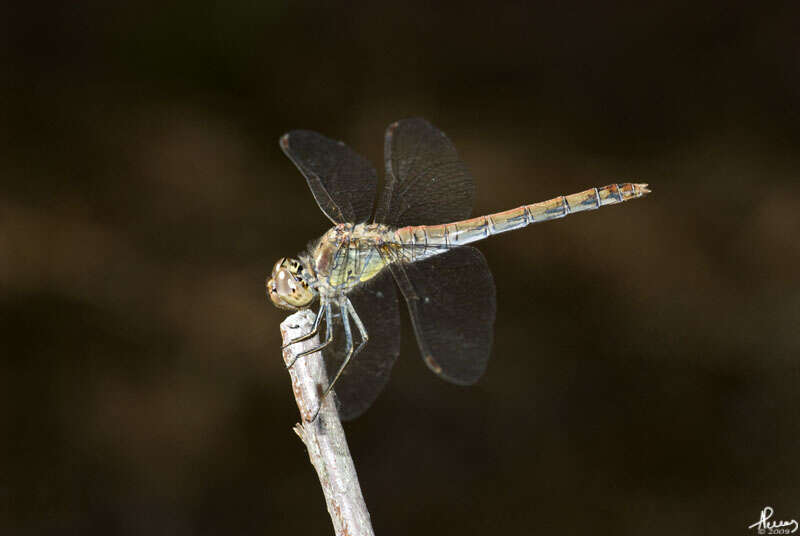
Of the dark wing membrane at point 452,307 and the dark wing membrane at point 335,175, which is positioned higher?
the dark wing membrane at point 335,175

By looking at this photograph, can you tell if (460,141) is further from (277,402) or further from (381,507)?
(381,507)

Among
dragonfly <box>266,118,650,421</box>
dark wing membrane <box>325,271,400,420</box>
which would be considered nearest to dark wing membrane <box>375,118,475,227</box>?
dragonfly <box>266,118,650,421</box>

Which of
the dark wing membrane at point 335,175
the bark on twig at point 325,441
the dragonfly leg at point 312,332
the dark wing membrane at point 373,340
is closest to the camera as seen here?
the bark on twig at point 325,441

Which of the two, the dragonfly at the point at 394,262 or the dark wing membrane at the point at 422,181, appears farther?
the dark wing membrane at the point at 422,181

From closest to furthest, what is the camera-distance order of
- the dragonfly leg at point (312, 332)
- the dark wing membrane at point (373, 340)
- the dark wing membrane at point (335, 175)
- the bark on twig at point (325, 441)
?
1. the bark on twig at point (325, 441)
2. the dragonfly leg at point (312, 332)
3. the dark wing membrane at point (373, 340)
4. the dark wing membrane at point (335, 175)

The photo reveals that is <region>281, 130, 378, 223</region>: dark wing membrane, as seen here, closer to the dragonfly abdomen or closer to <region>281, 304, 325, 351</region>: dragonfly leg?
the dragonfly abdomen

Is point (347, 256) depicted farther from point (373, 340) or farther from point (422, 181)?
point (422, 181)

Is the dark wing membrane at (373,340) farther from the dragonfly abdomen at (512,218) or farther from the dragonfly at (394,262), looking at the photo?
the dragonfly abdomen at (512,218)

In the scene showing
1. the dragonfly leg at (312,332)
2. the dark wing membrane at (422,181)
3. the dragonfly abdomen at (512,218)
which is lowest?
the dragonfly leg at (312,332)

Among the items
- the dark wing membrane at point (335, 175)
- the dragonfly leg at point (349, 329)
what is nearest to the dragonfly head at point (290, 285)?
the dragonfly leg at point (349, 329)
